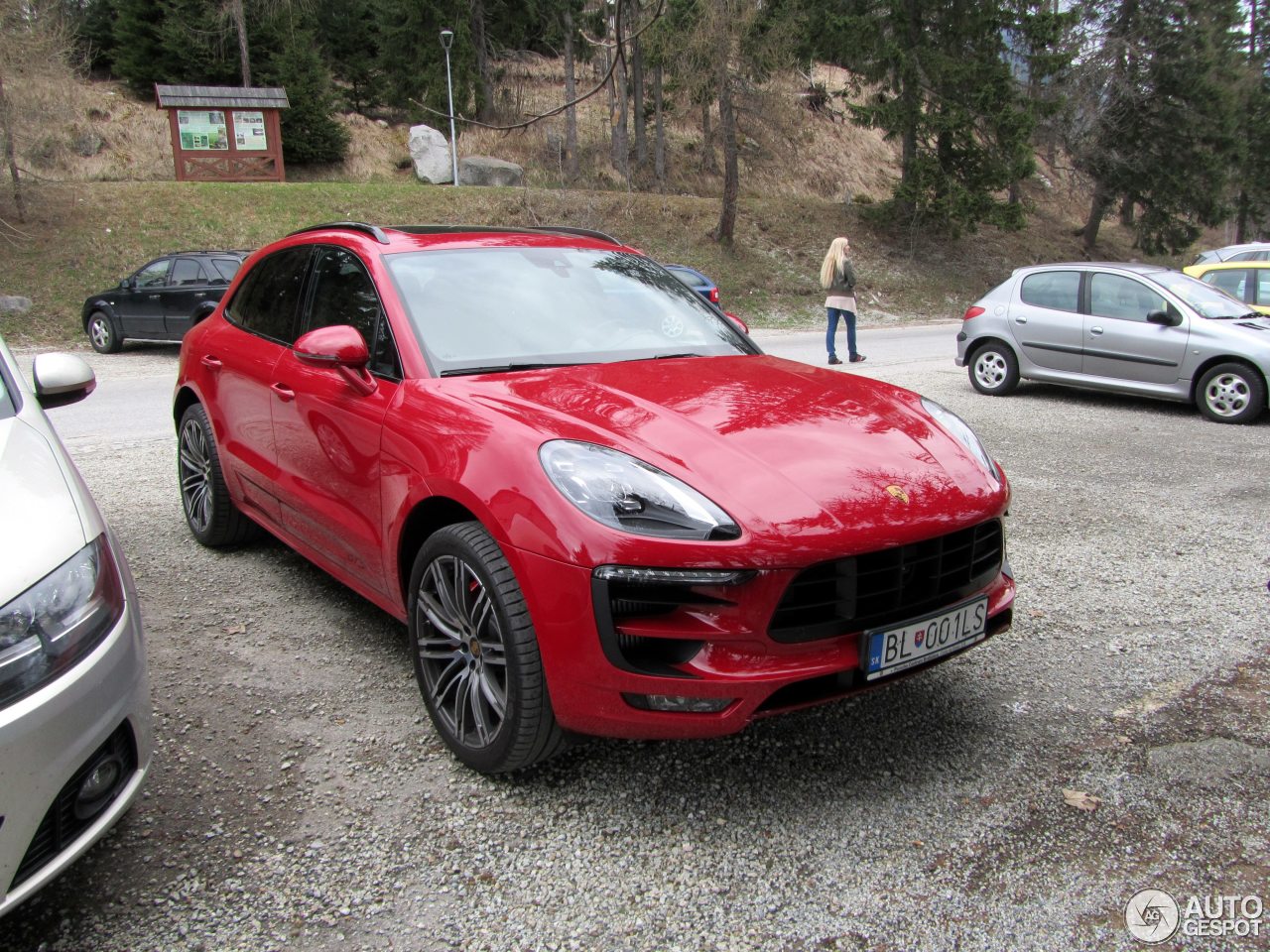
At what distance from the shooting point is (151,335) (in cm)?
1502

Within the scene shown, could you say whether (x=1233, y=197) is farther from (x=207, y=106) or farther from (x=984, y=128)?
(x=207, y=106)

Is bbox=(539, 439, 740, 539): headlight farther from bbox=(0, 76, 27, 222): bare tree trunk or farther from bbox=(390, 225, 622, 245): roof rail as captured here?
bbox=(0, 76, 27, 222): bare tree trunk

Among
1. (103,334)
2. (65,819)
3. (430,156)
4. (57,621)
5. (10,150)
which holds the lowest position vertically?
(65,819)

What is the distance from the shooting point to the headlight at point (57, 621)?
1.92 metres

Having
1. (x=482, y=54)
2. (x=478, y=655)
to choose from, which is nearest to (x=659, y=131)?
(x=482, y=54)

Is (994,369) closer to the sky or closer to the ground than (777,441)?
closer to the ground

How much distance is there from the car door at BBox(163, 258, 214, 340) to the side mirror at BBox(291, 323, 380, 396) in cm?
1257

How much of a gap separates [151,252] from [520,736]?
22.0 m

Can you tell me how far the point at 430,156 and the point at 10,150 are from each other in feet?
41.7

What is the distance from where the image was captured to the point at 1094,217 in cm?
3209

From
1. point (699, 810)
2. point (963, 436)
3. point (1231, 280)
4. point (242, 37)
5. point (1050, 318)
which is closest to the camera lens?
point (699, 810)

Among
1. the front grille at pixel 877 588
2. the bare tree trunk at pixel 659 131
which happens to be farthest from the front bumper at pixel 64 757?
the bare tree trunk at pixel 659 131

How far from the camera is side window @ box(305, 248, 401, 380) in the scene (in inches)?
131

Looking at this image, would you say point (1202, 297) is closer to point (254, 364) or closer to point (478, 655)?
point (254, 364)
